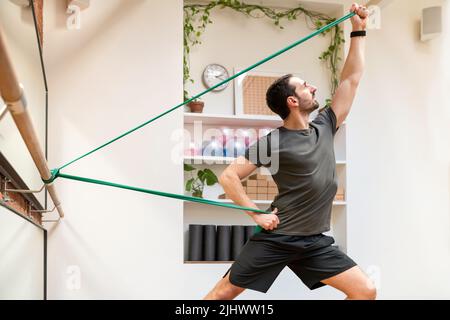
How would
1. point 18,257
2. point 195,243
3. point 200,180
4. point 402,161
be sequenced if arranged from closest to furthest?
1. point 18,257
2. point 195,243
3. point 200,180
4. point 402,161

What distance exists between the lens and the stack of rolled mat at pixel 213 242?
470cm

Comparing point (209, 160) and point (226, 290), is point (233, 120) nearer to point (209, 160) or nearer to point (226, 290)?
point (209, 160)

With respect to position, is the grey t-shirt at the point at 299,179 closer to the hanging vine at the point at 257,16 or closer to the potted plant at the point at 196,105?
the potted plant at the point at 196,105

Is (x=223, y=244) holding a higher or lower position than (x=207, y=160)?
lower

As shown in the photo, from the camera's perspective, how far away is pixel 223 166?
5043 mm

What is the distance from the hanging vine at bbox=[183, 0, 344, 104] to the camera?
4980mm

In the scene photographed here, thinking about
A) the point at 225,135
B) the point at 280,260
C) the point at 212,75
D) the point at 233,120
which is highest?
the point at 212,75

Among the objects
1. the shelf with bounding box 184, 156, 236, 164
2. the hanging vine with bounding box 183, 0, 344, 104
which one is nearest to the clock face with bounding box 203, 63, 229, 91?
the hanging vine with bounding box 183, 0, 344, 104

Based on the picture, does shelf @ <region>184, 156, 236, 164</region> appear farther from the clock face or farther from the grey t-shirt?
the grey t-shirt

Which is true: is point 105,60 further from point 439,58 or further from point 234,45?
point 439,58

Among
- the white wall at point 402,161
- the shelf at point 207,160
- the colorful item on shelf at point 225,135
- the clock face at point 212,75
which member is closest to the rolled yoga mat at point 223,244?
the shelf at point 207,160

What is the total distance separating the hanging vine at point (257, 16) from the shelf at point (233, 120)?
0.59 ft

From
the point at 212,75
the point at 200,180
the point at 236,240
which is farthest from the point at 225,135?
the point at 236,240

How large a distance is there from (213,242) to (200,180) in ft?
1.59
